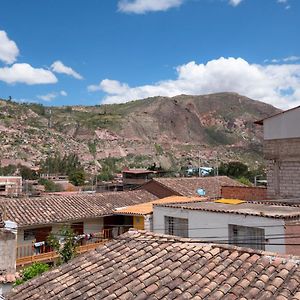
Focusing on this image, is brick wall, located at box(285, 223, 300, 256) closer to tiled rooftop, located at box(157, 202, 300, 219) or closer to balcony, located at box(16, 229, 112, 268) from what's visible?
tiled rooftop, located at box(157, 202, 300, 219)

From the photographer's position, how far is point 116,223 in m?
26.5

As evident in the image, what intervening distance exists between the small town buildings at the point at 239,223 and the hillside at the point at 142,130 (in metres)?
63.0

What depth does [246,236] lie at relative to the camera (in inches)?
606

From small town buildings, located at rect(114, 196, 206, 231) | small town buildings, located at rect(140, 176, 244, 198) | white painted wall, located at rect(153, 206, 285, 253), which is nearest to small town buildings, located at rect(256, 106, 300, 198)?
small town buildings, located at rect(114, 196, 206, 231)

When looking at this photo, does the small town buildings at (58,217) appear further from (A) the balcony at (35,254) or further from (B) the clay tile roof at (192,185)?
(B) the clay tile roof at (192,185)

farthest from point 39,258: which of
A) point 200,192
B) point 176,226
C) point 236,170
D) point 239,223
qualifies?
point 236,170

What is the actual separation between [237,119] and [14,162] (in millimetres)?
83900

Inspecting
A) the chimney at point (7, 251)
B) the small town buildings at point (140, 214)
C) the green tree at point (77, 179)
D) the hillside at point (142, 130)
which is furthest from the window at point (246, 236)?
the hillside at point (142, 130)

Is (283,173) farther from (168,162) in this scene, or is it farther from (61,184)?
(168,162)

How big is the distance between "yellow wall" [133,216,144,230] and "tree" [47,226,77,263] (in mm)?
3900

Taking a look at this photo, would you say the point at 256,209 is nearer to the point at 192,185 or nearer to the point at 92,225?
the point at 92,225

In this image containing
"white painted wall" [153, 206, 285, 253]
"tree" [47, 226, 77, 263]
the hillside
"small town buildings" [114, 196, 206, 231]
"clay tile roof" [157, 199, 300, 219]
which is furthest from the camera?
the hillside

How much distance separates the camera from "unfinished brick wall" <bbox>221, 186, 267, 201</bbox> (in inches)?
868

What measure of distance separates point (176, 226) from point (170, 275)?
513 inches
